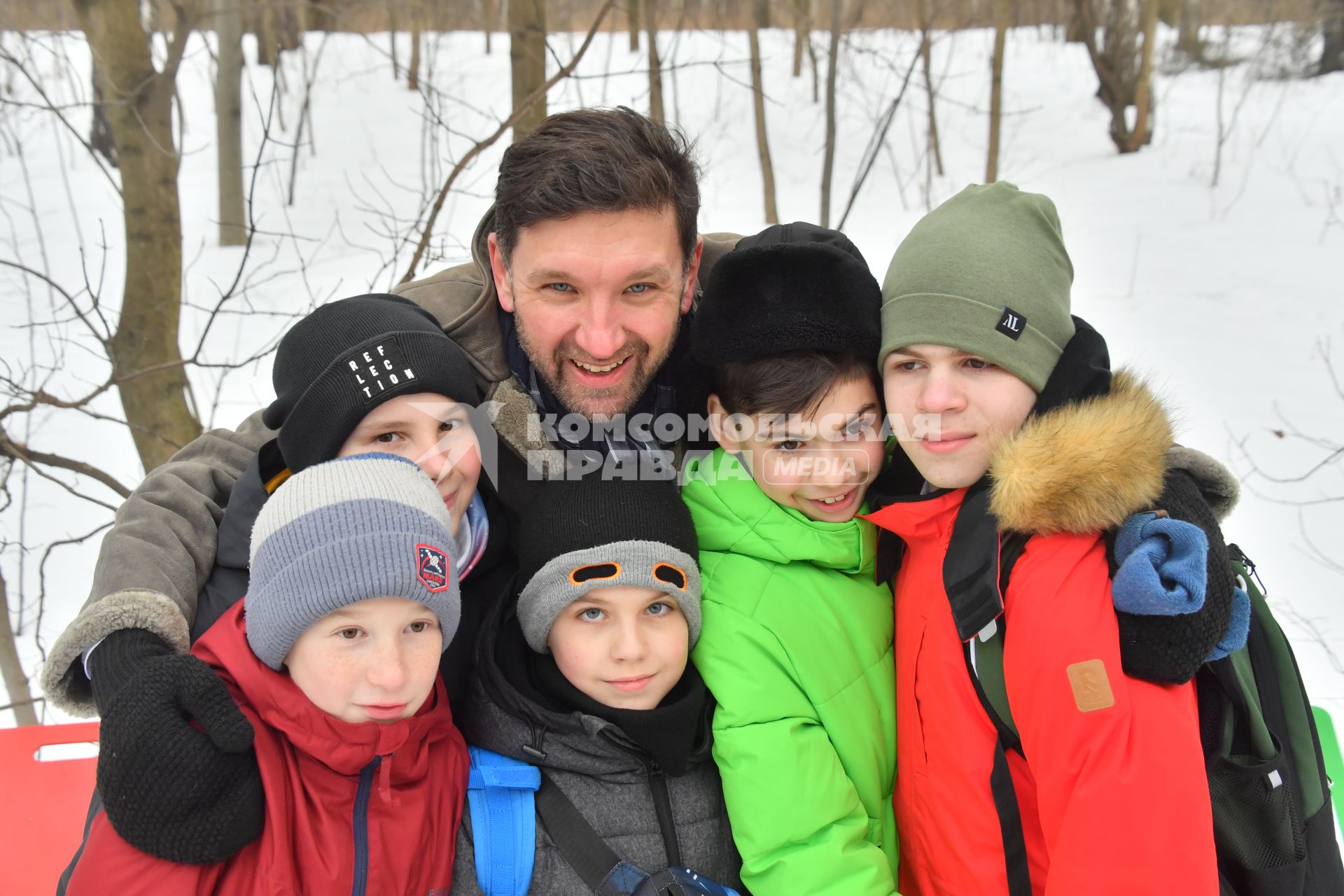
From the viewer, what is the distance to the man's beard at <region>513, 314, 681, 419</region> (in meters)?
2.38

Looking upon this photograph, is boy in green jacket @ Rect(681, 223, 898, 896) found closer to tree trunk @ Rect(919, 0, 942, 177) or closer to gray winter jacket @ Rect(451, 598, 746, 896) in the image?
gray winter jacket @ Rect(451, 598, 746, 896)

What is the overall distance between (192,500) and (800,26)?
428 inches

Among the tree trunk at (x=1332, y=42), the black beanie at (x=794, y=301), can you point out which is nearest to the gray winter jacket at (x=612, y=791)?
the black beanie at (x=794, y=301)

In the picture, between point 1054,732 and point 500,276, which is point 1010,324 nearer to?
point 1054,732

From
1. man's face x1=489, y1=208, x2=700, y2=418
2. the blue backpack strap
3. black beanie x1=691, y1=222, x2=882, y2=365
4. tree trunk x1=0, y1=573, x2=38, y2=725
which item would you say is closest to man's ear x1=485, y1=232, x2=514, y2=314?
man's face x1=489, y1=208, x2=700, y2=418

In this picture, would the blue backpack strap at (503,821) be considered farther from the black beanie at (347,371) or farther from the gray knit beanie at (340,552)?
the black beanie at (347,371)

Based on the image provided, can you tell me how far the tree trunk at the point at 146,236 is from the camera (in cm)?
318

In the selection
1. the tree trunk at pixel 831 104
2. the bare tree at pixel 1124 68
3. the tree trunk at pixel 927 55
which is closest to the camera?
the tree trunk at pixel 927 55

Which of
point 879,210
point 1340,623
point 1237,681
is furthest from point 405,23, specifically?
point 1237,681

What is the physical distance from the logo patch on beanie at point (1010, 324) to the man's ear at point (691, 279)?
86cm

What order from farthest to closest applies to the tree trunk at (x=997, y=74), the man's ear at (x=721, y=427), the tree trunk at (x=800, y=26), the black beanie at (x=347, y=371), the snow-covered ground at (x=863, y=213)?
the tree trunk at (x=800, y=26) < the tree trunk at (x=997, y=74) < the snow-covered ground at (x=863, y=213) < the man's ear at (x=721, y=427) < the black beanie at (x=347, y=371)

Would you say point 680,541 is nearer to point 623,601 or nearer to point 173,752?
point 623,601

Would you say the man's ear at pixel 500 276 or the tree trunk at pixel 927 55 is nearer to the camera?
the man's ear at pixel 500 276

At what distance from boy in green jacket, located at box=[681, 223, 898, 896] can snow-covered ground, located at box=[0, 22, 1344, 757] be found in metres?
0.93
